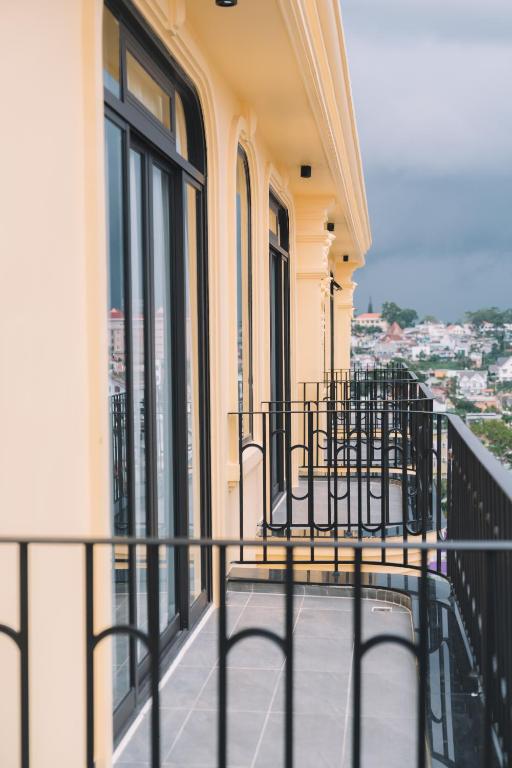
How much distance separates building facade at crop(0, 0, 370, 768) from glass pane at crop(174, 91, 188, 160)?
2cm

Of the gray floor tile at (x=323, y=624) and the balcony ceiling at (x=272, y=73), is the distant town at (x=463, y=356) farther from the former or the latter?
A: the gray floor tile at (x=323, y=624)

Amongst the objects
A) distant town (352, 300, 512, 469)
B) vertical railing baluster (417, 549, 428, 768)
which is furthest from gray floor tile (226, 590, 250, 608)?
distant town (352, 300, 512, 469)

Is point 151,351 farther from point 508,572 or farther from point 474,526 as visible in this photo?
point 508,572

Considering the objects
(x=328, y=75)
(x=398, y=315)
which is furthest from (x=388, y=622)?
(x=398, y=315)

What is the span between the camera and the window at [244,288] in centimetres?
673

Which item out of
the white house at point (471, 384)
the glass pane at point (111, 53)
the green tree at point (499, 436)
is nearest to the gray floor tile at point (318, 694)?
the glass pane at point (111, 53)

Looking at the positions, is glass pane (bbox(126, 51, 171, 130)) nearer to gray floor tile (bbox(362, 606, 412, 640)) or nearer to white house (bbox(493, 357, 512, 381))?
gray floor tile (bbox(362, 606, 412, 640))

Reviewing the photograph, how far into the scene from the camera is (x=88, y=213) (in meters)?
2.86

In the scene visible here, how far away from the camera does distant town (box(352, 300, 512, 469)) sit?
112 ft

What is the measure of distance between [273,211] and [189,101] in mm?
4105

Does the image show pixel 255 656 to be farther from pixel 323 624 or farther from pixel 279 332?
pixel 279 332

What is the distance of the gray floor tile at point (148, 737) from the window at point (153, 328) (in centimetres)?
9

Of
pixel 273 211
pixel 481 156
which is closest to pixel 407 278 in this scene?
pixel 481 156

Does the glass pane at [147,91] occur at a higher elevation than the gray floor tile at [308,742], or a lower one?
higher
